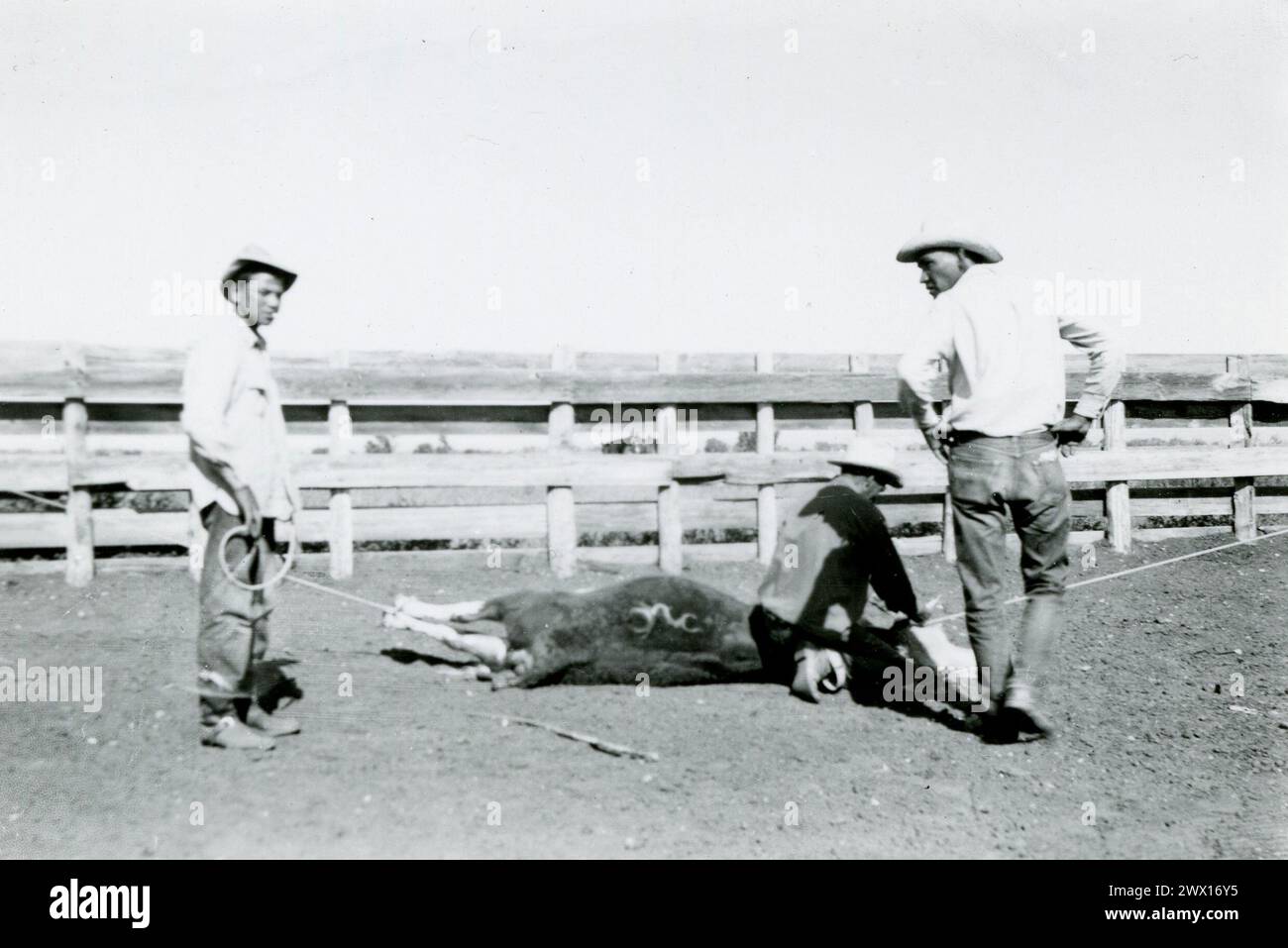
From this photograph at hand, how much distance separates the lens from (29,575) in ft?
22.6

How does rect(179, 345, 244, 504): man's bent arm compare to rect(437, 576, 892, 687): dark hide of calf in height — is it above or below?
above

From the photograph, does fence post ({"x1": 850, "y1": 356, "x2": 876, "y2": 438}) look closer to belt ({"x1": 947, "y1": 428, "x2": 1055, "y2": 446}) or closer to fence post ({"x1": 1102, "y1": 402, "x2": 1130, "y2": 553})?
fence post ({"x1": 1102, "y1": 402, "x2": 1130, "y2": 553})

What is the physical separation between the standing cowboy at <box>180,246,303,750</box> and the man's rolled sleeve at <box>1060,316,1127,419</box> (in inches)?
124

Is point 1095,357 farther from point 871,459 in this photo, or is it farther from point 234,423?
point 234,423

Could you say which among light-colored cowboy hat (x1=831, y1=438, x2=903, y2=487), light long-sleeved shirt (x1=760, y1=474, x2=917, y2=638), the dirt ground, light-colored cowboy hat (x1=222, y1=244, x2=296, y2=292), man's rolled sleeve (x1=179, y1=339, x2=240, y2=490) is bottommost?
the dirt ground

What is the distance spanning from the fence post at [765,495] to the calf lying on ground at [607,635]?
10.7 ft

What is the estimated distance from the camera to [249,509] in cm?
362

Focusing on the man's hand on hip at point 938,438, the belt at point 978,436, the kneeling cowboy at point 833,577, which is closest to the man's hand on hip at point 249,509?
the kneeling cowboy at point 833,577

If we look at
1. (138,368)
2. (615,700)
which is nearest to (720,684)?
(615,700)

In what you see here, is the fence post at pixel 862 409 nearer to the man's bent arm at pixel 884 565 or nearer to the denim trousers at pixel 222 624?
the man's bent arm at pixel 884 565

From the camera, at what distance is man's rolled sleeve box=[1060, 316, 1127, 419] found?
416 centimetres

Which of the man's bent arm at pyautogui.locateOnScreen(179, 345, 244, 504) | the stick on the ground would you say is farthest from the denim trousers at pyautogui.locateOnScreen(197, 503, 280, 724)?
the stick on the ground

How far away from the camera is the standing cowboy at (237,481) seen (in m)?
3.63

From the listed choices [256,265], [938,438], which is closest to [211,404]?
[256,265]
